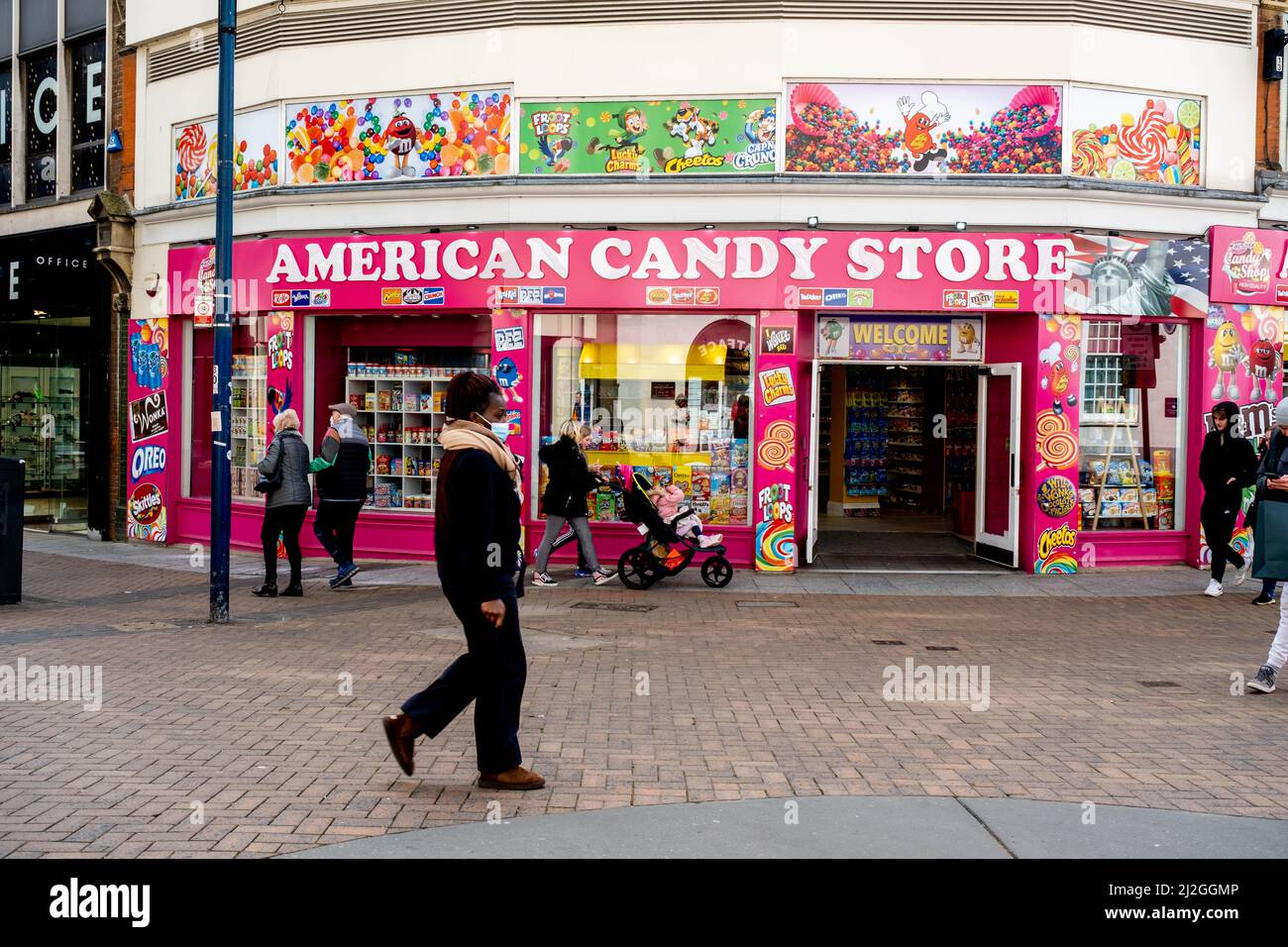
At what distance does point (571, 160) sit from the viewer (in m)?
15.3

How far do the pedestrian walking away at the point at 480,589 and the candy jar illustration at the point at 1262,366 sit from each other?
12.4 metres

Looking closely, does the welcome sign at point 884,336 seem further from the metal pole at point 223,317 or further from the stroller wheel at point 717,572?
the metal pole at point 223,317

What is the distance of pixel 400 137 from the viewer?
16.0 meters

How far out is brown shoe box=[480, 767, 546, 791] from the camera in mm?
6082

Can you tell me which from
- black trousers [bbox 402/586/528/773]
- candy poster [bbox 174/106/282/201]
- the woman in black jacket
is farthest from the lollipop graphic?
black trousers [bbox 402/586/528/773]

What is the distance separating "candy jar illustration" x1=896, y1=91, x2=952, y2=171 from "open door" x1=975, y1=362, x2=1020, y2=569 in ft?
8.79

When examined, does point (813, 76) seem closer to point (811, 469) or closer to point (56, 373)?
point (811, 469)

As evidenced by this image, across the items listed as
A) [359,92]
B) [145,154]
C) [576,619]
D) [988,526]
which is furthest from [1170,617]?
[145,154]

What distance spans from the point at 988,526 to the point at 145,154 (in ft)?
42.7

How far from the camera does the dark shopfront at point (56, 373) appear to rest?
1886 cm

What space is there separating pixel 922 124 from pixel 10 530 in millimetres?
10861

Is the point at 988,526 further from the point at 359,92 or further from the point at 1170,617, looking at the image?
the point at 359,92

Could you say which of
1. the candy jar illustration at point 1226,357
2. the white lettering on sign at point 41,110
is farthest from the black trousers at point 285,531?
the candy jar illustration at point 1226,357

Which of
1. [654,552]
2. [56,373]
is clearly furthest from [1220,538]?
[56,373]
